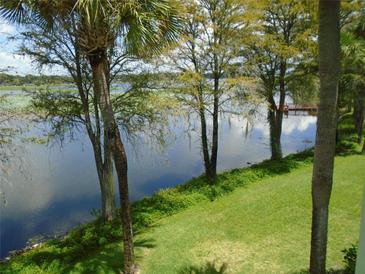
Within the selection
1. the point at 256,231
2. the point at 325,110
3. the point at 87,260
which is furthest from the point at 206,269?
the point at 325,110

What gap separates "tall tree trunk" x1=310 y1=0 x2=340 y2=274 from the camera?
15.3ft

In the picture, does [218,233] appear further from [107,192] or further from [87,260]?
[107,192]

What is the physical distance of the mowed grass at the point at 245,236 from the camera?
7.76 m

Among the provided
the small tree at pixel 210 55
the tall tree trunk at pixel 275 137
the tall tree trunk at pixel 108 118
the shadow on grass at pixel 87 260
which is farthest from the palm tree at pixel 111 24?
the tall tree trunk at pixel 275 137

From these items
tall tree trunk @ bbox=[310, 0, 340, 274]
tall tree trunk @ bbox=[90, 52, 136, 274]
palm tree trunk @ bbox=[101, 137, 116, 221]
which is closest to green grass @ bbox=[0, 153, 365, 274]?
palm tree trunk @ bbox=[101, 137, 116, 221]

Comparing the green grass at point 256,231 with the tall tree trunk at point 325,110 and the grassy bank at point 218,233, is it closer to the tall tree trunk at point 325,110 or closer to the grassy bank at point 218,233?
the grassy bank at point 218,233

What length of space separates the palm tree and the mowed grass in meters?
1.97

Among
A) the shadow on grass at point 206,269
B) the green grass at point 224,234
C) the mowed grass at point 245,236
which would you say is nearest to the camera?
the shadow on grass at point 206,269

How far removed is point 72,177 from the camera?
58.6ft

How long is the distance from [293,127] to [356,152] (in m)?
20.0

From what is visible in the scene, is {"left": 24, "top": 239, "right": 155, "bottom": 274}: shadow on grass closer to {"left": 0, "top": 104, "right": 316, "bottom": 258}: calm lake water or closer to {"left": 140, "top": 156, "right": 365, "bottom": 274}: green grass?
{"left": 140, "top": 156, "right": 365, "bottom": 274}: green grass

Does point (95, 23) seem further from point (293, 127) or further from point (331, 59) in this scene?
point (293, 127)

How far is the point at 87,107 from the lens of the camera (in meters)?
10.9

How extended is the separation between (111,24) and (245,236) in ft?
21.0
